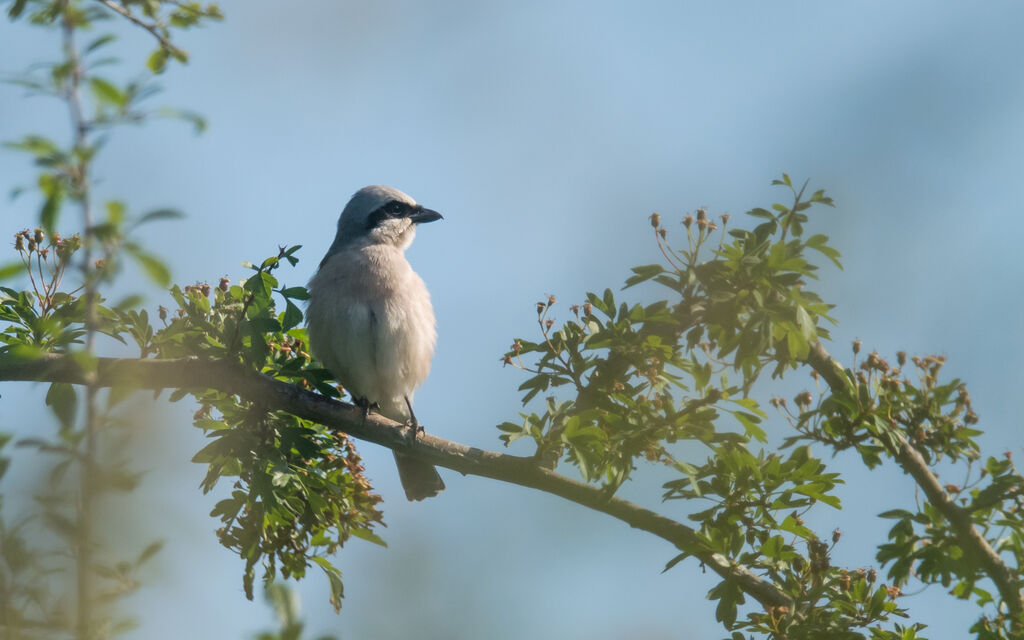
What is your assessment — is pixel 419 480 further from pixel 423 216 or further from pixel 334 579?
pixel 423 216

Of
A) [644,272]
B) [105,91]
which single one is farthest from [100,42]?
[644,272]

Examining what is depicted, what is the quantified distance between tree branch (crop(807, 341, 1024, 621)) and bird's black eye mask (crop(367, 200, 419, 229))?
14.2 feet

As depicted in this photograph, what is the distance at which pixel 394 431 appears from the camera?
16.1 feet

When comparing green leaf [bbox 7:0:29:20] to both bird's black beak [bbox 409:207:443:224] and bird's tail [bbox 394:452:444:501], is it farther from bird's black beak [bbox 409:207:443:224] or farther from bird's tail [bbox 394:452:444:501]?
bird's black beak [bbox 409:207:443:224]

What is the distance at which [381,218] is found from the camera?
8016 mm

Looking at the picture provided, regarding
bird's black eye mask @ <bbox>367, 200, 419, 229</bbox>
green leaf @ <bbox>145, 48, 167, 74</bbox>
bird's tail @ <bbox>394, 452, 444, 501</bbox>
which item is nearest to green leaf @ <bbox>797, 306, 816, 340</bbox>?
green leaf @ <bbox>145, 48, 167, 74</bbox>

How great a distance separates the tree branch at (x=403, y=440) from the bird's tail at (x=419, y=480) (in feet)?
6.18

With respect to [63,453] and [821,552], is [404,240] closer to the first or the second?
[821,552]

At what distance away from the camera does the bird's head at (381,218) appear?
309 inches

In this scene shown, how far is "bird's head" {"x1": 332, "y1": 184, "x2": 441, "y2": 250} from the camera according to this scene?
309 inches

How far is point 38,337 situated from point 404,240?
12.2 feet

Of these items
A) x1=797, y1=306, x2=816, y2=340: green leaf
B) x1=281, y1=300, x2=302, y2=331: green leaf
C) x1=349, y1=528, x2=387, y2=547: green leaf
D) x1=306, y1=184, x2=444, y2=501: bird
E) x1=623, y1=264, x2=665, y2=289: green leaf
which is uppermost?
x1=306, y1=184, x2=444, y2=501: bird

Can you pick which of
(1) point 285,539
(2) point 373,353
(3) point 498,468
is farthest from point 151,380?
(2) point 373,353

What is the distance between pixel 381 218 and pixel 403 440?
3.50 meters
